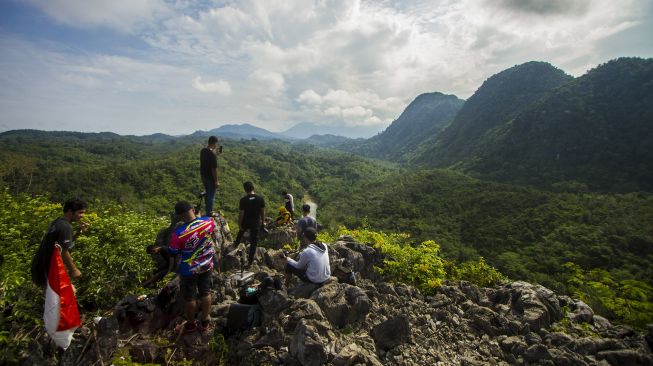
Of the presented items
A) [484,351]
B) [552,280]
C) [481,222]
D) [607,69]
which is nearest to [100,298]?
[484,351]

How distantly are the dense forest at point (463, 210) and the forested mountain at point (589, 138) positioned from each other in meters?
22.8

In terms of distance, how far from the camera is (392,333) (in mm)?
5684

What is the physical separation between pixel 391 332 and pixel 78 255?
19.4ft

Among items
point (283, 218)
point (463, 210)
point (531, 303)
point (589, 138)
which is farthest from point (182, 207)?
point (589, 138)

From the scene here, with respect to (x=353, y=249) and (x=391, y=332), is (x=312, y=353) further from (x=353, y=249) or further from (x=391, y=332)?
(x=353, y=249)

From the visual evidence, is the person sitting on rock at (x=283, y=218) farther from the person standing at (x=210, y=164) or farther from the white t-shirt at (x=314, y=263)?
the white t-shirt at (x=314, y=263)

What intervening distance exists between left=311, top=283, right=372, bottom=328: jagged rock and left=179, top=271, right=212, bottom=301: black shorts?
2049mm

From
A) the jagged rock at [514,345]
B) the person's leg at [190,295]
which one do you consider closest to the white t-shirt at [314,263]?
the person's leg at [190,295]

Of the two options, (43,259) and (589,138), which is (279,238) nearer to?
(43,259)

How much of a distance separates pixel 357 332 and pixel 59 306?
469 cm

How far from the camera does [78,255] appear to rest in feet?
18.2

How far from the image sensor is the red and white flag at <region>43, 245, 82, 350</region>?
4121mm

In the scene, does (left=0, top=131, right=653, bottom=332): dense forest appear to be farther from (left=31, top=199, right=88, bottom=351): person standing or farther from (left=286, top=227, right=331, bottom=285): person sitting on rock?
(left=286, top=227, right=331, bottom=285): person sitting on rock

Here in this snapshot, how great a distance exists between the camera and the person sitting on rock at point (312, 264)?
21.1 ft
